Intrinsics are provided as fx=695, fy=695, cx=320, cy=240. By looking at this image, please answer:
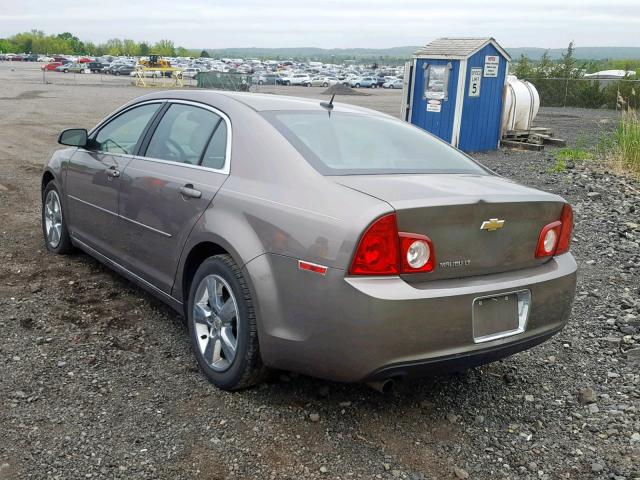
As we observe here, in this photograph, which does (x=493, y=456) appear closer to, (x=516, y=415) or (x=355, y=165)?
(x=516, y=415)

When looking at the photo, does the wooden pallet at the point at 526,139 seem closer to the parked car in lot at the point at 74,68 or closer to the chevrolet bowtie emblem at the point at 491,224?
the chevrolet bowtie emblem at the point at 491,224

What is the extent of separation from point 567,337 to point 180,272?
272cm

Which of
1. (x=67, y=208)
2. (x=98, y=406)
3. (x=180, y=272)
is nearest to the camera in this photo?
(x=98, y=406)

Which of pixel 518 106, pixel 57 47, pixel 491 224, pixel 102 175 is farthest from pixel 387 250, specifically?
pixel 57 47

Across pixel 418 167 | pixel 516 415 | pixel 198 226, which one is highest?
pixel 418 167

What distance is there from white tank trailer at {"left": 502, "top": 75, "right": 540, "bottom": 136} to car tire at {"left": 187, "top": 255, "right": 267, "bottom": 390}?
13196 mm

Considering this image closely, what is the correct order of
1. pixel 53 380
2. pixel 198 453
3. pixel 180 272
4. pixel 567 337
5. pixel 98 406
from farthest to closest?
1. pixel 567 337
2. pixel 180 272
3. pixel 53 380
4. pixel 98 406
5. pixel 198 453

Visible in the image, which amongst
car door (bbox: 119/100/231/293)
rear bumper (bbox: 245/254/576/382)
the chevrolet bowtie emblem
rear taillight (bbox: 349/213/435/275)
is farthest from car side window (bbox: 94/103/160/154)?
the chevrolet bowtie emblem

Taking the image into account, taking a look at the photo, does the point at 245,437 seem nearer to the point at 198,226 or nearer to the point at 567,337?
the point at 198,226

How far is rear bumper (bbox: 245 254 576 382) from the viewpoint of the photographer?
3080mm

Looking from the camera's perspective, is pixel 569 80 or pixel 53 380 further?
pixel 569 80

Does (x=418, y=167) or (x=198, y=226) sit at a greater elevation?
(x=418, y=167)

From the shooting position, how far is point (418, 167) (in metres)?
3.95

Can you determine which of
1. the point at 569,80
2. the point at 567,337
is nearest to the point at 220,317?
the point at 567,337
